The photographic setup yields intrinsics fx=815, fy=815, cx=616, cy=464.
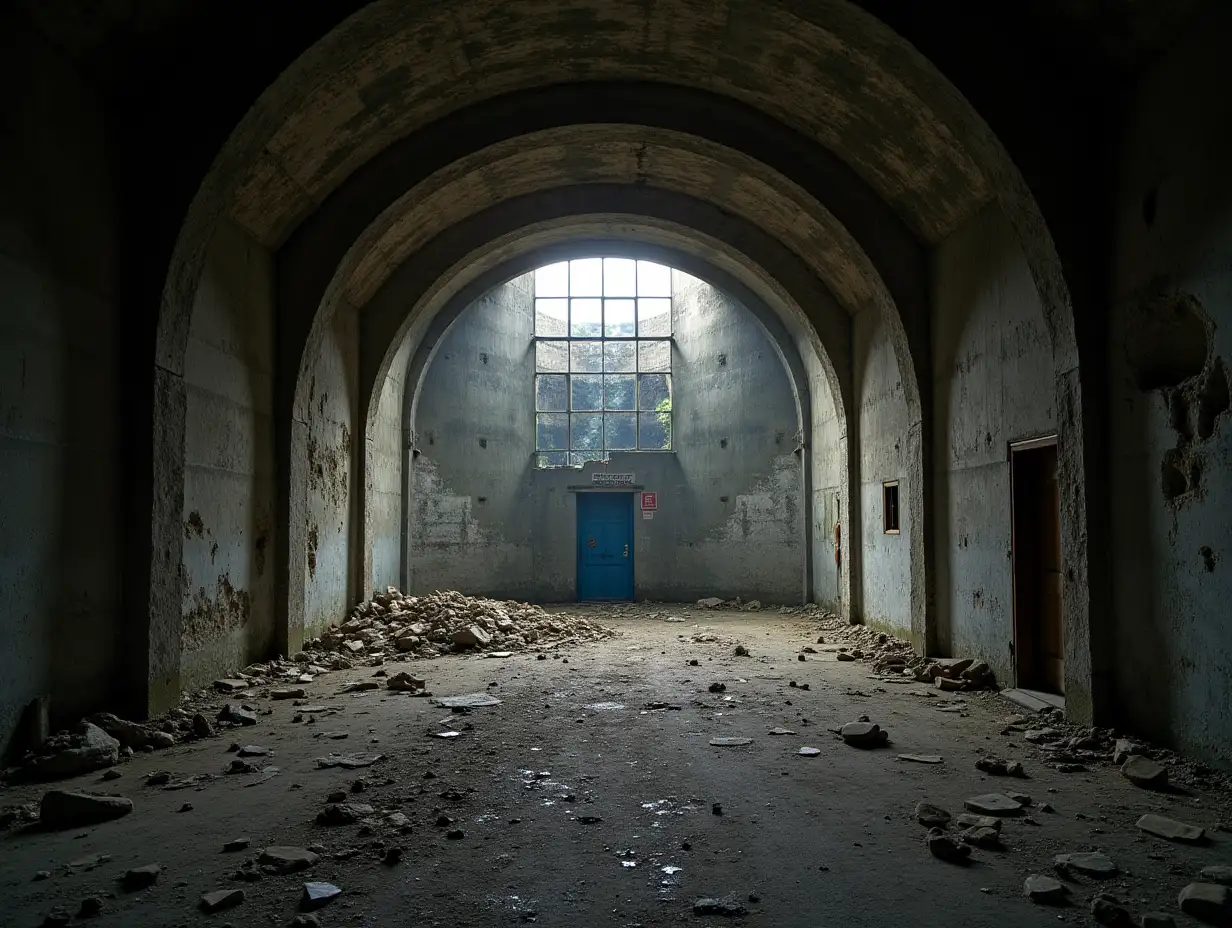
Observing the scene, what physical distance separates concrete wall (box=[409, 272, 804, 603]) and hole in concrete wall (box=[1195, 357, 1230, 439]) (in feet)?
33.2

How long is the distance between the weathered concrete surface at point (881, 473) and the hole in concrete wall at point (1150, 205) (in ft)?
12.9

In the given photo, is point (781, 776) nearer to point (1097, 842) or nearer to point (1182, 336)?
point (1097, 842)

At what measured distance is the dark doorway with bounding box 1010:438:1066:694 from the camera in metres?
6.95

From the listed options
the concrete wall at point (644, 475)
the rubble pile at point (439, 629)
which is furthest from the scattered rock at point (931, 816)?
the concrete wall at point (644, 475)

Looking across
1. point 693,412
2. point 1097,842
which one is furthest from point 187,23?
point 693,412

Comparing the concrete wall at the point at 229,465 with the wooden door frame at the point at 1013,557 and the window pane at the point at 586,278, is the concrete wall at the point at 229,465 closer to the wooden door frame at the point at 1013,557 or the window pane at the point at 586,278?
the wooden door frame at the point at 1013,557

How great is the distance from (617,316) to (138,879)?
14692mm

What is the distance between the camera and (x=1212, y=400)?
480 centimetres

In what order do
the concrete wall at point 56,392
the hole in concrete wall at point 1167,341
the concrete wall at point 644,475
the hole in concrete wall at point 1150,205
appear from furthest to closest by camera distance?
1. the concrete wall at point 644,475
2. the hole in concrete wall at point 1150,205
3. the hole in concrete wall at point 1167,341
4. the concrete wall at point 56,392

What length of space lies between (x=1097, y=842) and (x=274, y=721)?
555 cm

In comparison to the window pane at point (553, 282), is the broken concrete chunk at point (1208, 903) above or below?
below

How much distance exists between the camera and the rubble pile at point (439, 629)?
32.1 feet

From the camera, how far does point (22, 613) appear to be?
4.99m

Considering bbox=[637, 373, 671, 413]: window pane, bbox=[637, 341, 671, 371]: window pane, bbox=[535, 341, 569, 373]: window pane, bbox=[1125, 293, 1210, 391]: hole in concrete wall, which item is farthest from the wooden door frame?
bbox=[535, 341, 569, 373]: window pane
